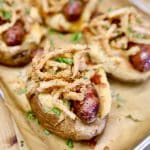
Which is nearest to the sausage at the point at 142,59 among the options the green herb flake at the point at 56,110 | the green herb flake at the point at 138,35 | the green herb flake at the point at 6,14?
the green herb flake at the point at 138,35

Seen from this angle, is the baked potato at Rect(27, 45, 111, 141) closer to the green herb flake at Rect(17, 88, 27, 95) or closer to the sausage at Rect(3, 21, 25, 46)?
the green herb flake at Rect(17, 88, 27, 95)

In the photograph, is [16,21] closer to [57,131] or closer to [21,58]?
[21,58]

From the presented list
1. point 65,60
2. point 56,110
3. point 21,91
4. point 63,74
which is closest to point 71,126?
point 56,110

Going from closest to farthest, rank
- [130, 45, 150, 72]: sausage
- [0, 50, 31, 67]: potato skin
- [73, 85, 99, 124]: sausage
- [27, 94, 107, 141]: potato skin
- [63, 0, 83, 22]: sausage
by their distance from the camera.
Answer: [73, 85, 99, 124]: sausage
[27, 94, 107, 141]: potato skin
[130, 45, 150, 72]: sausage
[0, 50, 31, 67]: potato skin
[63, 0, 83, 22]: sausage

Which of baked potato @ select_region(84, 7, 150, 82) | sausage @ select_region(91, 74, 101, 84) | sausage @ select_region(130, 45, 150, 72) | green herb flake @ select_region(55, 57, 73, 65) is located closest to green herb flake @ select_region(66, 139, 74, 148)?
sausage @ select_region(91, 74, 101, 84)

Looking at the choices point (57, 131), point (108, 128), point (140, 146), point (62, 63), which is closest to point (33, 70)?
point (62, 63)

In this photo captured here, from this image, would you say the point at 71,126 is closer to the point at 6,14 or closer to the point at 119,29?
the point at 119,29
